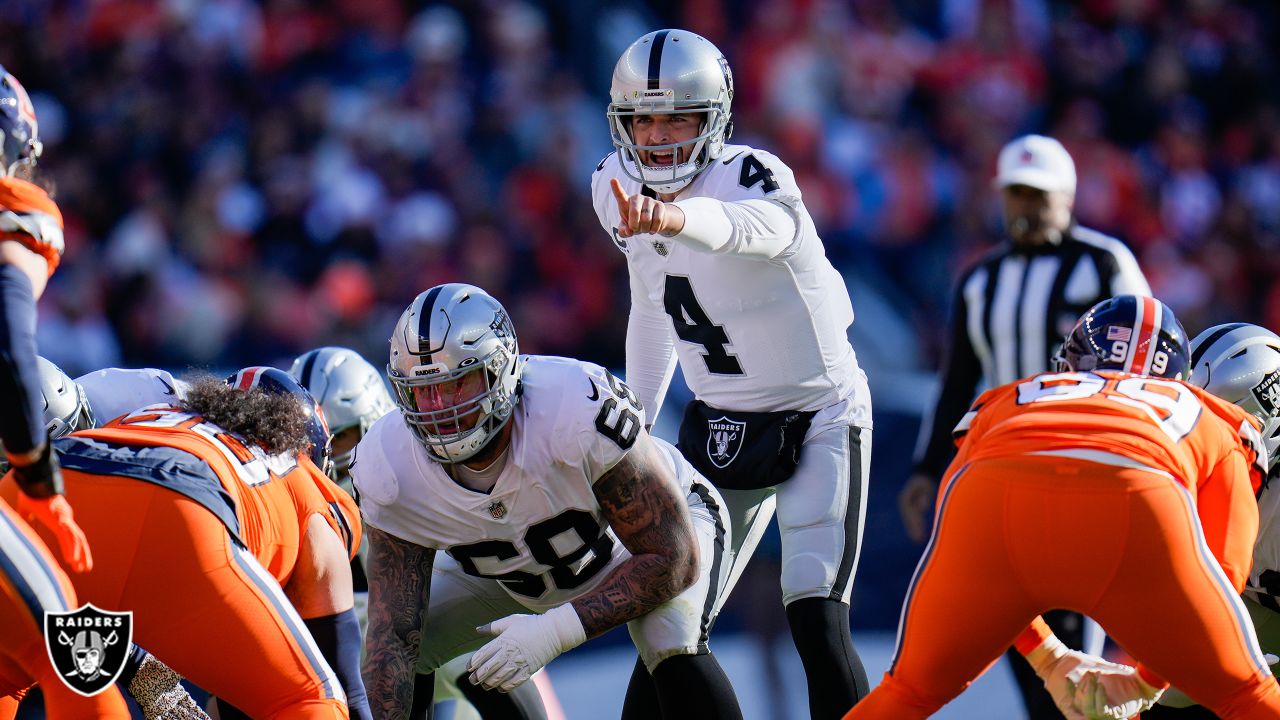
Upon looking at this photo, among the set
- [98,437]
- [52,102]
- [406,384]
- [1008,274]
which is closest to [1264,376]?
[1008,274]

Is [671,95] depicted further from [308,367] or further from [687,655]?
[308,367]

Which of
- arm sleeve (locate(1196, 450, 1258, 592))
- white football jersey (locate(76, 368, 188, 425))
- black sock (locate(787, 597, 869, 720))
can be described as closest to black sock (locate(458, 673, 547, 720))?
black sock (locate(787, 597, 869, 720))

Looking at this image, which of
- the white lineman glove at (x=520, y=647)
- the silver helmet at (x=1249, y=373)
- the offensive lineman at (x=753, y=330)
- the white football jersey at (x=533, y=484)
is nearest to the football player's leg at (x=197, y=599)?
the white lineman glove at (x=520, y=647)

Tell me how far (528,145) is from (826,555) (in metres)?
6.46

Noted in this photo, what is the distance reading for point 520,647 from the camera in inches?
139

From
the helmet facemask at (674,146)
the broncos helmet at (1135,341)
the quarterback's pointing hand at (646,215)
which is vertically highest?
the helmet facemask at (674,146)

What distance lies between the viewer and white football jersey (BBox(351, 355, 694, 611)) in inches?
145

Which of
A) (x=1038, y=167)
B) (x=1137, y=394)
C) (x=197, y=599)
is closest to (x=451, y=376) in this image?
(x=197, y=599)

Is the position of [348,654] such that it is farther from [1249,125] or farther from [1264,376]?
[1249,125]

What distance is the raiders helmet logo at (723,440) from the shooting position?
434 cm

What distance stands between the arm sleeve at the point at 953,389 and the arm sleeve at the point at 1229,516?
7.16 ft

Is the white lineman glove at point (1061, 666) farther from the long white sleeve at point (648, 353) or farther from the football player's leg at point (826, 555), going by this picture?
the long white sleeve at point (648, 353)

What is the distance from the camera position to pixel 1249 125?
34.0 feet

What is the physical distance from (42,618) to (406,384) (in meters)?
0.94
